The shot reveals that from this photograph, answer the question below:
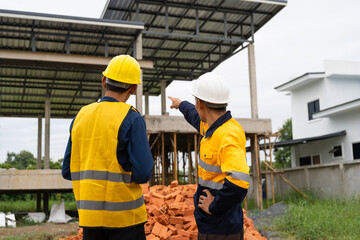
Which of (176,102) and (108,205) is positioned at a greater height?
(176,102)

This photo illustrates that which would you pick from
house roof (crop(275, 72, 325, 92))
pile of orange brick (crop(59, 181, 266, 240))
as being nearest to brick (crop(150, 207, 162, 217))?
pile of orange brick (crop(59, 181, 266, 240))

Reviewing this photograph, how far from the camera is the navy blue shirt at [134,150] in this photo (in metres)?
2.31

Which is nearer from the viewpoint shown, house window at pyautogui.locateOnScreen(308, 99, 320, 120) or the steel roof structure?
the steel roof structure

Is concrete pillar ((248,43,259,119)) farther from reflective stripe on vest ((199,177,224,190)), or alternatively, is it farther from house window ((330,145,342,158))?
reflective stripe on vest ((199,177,224,190))

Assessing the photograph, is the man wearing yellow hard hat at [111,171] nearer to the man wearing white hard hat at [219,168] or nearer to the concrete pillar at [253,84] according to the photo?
the man wearing white hard hat at [219,168]

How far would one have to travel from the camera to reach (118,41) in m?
15.8

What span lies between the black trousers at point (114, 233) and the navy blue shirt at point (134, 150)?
11.7 inches

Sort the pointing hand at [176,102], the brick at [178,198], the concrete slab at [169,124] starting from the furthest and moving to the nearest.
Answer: the concrete slab at [169,124]
the brick at [178,198]
the pointing hand at [176,102]

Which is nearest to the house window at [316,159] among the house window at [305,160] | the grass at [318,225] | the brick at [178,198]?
the house window at [305,160]

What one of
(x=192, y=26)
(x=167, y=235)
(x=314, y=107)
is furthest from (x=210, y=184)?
(x=314, y=107)

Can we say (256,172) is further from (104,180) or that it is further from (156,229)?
(104,180)

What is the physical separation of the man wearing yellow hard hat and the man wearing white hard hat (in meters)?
0.45

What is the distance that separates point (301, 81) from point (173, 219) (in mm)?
17405

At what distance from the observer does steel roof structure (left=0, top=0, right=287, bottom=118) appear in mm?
14125
